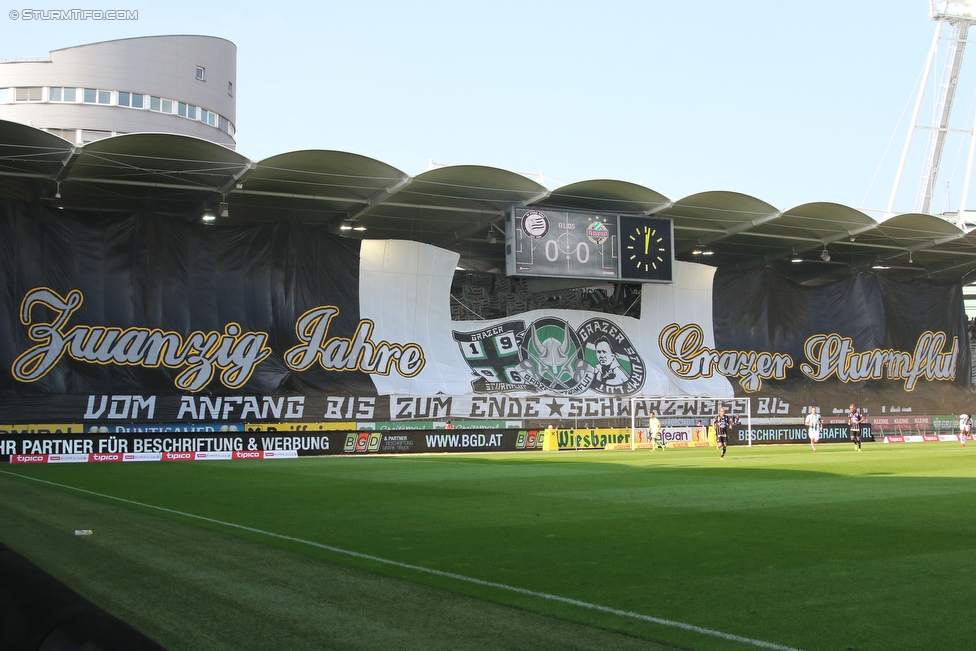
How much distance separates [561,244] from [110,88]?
38.0m

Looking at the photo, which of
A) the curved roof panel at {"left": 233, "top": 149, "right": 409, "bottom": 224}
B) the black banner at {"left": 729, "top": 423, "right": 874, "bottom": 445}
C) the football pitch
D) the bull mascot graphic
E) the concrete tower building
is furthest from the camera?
the concrete tower building

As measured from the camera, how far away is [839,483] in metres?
17.8

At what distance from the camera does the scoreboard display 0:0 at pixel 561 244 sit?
146 feet

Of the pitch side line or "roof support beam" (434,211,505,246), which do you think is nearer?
the pitch side line

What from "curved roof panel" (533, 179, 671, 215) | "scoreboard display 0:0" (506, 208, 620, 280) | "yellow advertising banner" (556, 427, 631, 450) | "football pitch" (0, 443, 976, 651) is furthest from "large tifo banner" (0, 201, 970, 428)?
"football pitch" (0, 443, 976, 651)

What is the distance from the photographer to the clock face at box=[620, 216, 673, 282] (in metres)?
46.6

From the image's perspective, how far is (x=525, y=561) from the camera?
30.2 ft

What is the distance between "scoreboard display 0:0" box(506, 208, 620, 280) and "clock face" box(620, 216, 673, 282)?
53 cm

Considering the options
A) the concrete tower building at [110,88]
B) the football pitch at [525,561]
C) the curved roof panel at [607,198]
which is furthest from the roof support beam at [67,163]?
the concrete tower building at [110,88]

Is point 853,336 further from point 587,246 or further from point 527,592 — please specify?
point 527,592

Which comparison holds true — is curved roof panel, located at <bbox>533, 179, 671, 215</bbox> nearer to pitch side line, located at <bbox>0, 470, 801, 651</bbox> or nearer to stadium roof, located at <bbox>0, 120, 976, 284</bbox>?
stadium roof, located at <bbox>0, 120, 976, 284</bbox>

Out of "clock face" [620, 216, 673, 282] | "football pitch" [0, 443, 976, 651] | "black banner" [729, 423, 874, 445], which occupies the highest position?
"clock face" [620, 216, 673, 282]

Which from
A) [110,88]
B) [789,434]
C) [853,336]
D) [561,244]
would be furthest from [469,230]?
[110,88]

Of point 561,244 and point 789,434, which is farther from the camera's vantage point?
point 561,244
